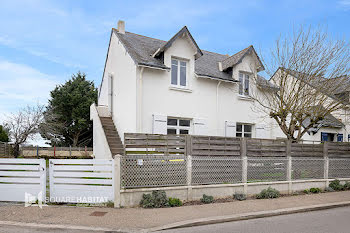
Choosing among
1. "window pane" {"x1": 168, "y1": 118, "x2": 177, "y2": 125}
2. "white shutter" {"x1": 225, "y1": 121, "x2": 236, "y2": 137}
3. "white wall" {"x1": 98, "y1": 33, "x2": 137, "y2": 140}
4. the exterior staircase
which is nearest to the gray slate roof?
"white wall" {"x1": 98, "y1": 33, "x2": 137, "y2": 140}

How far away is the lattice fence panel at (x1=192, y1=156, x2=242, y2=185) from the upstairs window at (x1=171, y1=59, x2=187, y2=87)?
559 centimetres

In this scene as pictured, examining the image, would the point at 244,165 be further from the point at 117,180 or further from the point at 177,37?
the point at 177,37

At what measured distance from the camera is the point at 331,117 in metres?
20.5

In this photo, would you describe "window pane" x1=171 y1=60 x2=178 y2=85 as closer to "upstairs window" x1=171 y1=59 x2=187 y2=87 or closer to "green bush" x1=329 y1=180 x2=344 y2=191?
"upstairs window" x1=171 y1=59 x2=187 y2=87

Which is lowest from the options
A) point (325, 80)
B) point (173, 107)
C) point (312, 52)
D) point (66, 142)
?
point (66, 142)

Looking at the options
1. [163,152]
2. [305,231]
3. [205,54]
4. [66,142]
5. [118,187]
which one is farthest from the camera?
[66,142]

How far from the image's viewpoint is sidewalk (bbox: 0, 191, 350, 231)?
588 cm

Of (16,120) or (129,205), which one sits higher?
(16,120)

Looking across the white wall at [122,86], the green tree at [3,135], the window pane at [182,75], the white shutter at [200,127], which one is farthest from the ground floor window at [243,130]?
the green tree at [3,135]

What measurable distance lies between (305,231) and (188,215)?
2.53m

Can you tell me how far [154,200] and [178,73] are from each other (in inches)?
→ 291

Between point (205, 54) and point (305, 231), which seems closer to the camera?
point (305, 231)

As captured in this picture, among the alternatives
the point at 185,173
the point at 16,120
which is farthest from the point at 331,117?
the point at 16,120

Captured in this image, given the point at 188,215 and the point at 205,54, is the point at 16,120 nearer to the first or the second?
the point at 205,54
